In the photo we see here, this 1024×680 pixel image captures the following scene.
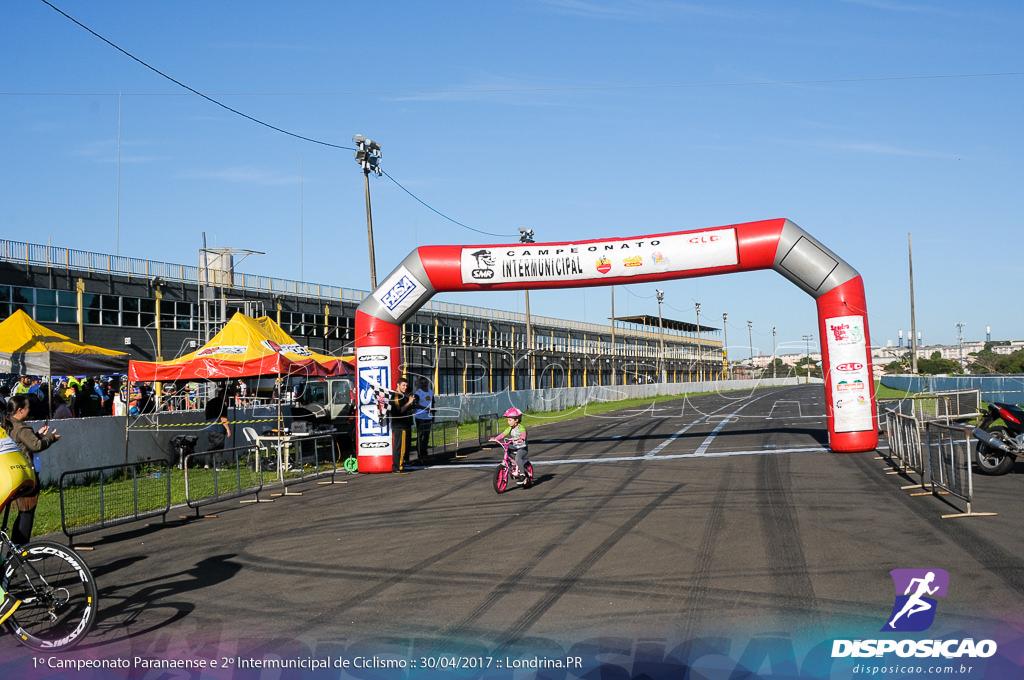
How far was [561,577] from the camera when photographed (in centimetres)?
832

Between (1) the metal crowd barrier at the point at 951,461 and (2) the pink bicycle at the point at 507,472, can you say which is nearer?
(1) the metal crowd barrier at the point at 951,461

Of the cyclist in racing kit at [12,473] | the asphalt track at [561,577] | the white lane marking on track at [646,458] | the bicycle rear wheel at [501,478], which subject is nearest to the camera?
the asphalt track at [561,577]

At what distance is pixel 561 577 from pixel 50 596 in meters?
4.54

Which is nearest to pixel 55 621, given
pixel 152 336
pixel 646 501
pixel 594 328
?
pixel 646 501

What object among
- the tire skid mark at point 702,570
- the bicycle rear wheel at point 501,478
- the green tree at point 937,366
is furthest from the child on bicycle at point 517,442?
the green tree at point 937,366

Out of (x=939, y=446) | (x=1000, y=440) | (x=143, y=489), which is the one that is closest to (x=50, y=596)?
(x=143, y=489)

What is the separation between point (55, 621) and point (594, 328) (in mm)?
78949

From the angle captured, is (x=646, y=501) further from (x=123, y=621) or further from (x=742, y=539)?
(x=123, y=621)

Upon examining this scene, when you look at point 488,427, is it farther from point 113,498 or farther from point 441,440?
point 113,498

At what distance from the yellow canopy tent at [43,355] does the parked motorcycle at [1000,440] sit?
19.7 m

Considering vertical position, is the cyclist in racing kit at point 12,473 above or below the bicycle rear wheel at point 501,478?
above

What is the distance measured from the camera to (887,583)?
7.61 m

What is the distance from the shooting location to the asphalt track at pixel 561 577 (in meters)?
6.04

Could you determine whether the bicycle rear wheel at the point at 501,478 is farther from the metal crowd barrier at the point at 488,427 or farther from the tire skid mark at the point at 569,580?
the metal crowd barrier at the point at 488,427
